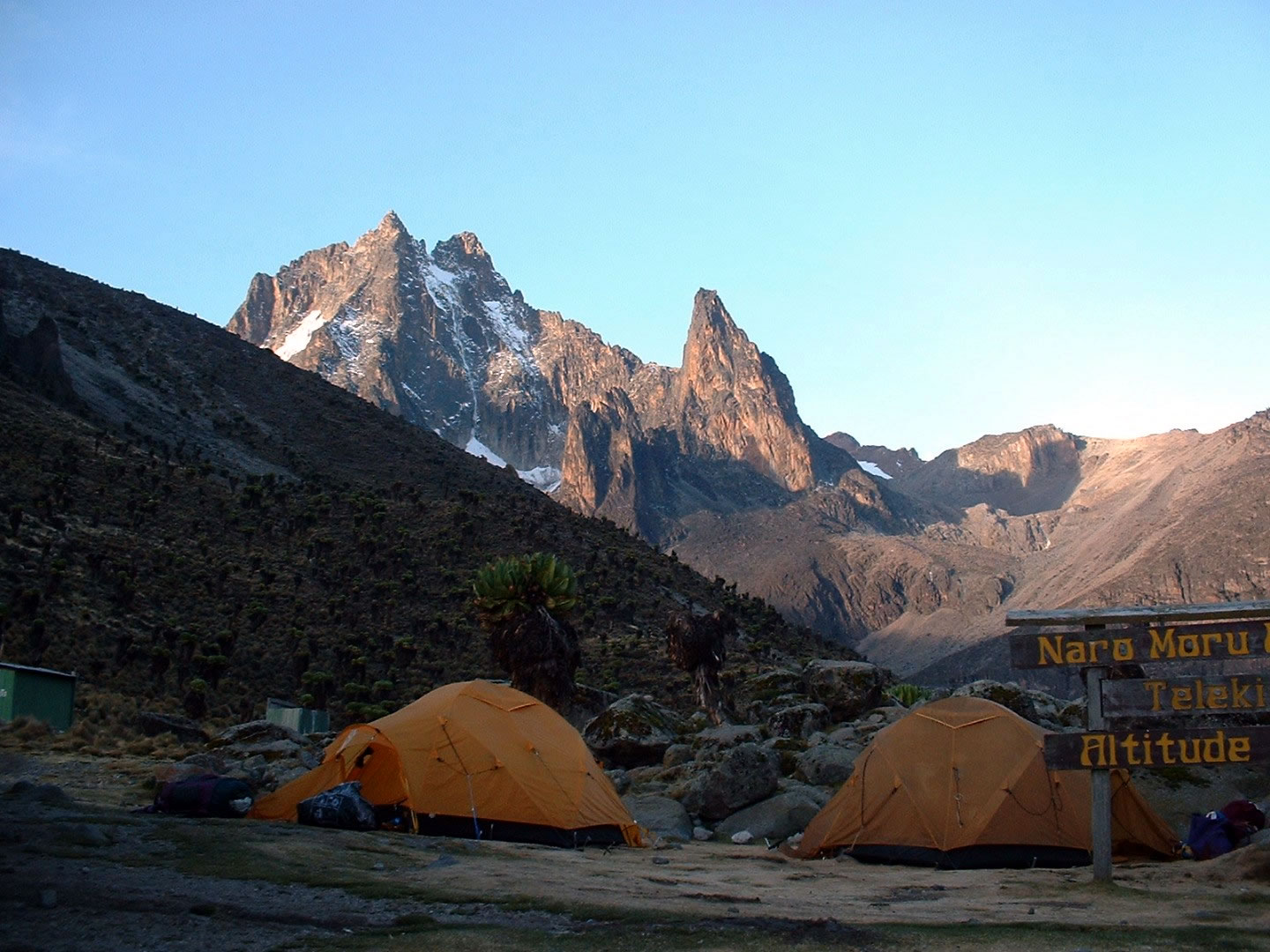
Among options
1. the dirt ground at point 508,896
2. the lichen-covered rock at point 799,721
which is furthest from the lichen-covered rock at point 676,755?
the dirt ground at point 508,896

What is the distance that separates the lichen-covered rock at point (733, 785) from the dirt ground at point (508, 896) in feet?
11.2

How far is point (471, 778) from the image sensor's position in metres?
16.8

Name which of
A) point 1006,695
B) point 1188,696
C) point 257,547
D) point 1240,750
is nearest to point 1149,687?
point 1188,696

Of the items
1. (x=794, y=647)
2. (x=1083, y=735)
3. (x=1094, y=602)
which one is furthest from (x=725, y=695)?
(x=1094, y=602)

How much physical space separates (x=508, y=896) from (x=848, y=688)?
22.6 metres

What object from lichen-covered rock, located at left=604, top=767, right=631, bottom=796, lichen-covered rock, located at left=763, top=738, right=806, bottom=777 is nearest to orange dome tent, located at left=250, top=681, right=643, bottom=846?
lichen-covered rock, located at left=604, top=767, right=631, bottom=796

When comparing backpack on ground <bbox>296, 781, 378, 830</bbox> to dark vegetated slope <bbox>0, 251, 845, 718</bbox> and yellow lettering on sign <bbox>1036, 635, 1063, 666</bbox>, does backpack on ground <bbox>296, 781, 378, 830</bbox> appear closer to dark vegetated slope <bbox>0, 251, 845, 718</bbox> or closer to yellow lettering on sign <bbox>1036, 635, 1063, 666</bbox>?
yellow lettering on sign <bbox>1036, 635, 1063, 666</bbox>

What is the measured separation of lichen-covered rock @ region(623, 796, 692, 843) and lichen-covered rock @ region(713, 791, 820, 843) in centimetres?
52

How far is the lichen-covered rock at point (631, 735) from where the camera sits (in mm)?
24422

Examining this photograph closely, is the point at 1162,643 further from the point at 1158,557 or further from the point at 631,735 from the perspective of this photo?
the point at 1158,557

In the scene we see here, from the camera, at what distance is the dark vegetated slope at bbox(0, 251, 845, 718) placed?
42.8 metres

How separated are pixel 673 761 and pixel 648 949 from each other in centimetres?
1436

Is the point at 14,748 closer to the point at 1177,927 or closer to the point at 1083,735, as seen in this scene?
the point at 1083,735

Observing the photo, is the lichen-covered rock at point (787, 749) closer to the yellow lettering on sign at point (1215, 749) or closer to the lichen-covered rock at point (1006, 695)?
the lichen-covered rock at point (1006, 695)
